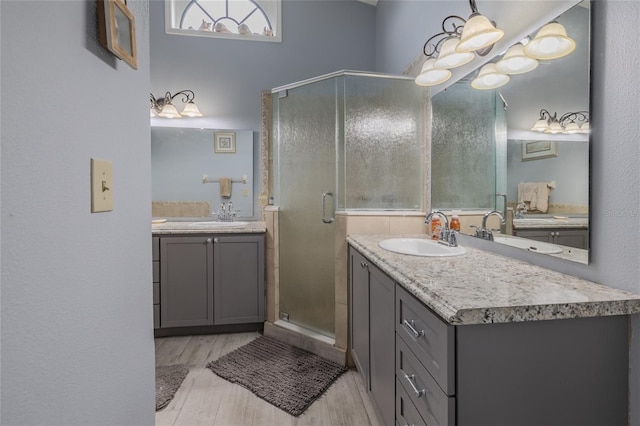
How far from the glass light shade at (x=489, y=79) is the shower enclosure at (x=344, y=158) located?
0.68 metres

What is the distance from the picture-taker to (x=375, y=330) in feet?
5.30

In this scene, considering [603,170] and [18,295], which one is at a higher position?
[603,170]

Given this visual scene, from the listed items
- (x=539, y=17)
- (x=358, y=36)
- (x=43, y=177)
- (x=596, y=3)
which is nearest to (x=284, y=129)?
(x=358, y=36)

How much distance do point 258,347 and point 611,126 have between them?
2.38m

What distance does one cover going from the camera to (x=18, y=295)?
19.7 inches

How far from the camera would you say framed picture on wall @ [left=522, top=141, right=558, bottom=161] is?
126 cm

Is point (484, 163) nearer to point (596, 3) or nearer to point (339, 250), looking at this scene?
point (596, 3)

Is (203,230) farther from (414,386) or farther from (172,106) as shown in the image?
(414,386)

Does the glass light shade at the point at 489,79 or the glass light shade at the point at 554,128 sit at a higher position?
the glass light shade at the point at 489,79

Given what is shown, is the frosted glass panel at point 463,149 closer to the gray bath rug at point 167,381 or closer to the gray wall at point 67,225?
the gray wall at point 67,225

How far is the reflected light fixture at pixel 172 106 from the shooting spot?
312 cm

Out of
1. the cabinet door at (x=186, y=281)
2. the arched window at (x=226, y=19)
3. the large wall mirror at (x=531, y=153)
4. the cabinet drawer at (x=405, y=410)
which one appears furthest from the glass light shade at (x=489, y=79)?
the arched window at (x=226, y=19)

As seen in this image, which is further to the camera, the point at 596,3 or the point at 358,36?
the point at 358,36

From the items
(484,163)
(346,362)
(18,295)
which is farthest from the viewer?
(346,362)
